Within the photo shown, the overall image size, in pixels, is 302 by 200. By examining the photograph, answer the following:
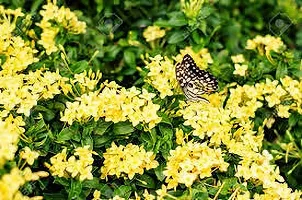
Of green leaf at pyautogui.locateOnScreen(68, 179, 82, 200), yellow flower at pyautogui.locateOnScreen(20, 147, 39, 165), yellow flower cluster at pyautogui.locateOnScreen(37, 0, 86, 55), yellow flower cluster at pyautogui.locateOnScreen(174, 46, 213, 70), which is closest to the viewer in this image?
yellow flower at pyautogui.locateOnScreen(20, 147, 39, 165)

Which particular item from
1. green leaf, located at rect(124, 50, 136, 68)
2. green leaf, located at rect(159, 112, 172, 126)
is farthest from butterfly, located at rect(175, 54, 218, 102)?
green leaf, located at rect(124, 50, 136, 68)

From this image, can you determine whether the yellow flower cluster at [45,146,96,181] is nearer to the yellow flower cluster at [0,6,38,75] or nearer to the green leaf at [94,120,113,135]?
the green leaf at [94,120,113,135]

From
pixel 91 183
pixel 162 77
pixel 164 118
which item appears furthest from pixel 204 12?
pixel 91 183

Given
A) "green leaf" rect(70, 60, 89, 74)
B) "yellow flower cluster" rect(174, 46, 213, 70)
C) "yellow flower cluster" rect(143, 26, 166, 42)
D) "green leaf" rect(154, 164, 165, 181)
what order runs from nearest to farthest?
"green leaf" rect(154, 164, 165, 181) → "green leaf" rect(70, 60, 89, 74) → "yellow flower cluster" rect(174, 46, 213, 70) → "yellow flower cluster" rect(143, 26, 166, 42)

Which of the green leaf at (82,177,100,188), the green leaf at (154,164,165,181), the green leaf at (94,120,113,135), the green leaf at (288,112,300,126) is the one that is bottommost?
the green leaf at (82,177,100,188)

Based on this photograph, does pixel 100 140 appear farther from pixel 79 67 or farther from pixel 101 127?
pixel 79 67

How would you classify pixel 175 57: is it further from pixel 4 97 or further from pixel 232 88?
pixel 4 97

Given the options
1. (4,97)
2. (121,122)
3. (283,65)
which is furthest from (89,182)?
(283,65)
